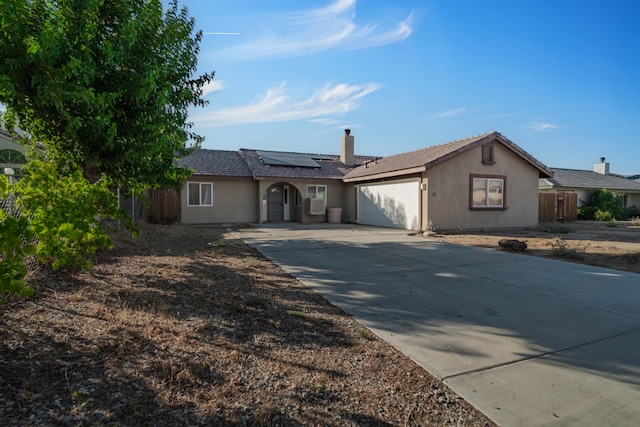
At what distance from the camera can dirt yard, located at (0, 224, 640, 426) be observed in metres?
2.40

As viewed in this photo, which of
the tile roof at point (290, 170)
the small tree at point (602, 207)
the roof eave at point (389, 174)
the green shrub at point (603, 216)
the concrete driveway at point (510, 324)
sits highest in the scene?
the tile roof at point (290, 170)

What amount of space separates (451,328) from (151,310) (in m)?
3.40

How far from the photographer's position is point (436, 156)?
606 inches

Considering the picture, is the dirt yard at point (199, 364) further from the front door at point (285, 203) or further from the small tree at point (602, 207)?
the small tree at point (602, 207)

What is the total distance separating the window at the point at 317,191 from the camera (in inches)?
826

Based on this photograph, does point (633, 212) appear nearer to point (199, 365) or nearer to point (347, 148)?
point (347, 148)

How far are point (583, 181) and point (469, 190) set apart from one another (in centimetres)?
1886

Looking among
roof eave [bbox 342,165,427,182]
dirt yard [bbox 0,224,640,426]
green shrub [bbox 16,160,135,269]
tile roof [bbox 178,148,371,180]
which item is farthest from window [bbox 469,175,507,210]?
green shrub [bbox 16,160,135,269]

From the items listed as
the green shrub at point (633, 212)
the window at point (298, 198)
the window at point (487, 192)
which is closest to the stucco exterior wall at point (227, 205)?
the window at point (298, 198)

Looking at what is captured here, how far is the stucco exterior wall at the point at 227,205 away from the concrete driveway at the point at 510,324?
11758 millimetres

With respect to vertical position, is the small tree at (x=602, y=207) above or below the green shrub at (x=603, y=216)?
above

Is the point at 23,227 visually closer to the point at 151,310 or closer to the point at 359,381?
the point at 151,310

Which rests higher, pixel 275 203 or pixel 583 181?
pixel 583 181

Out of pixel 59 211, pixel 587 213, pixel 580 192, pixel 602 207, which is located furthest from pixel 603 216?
pixel 59 211
